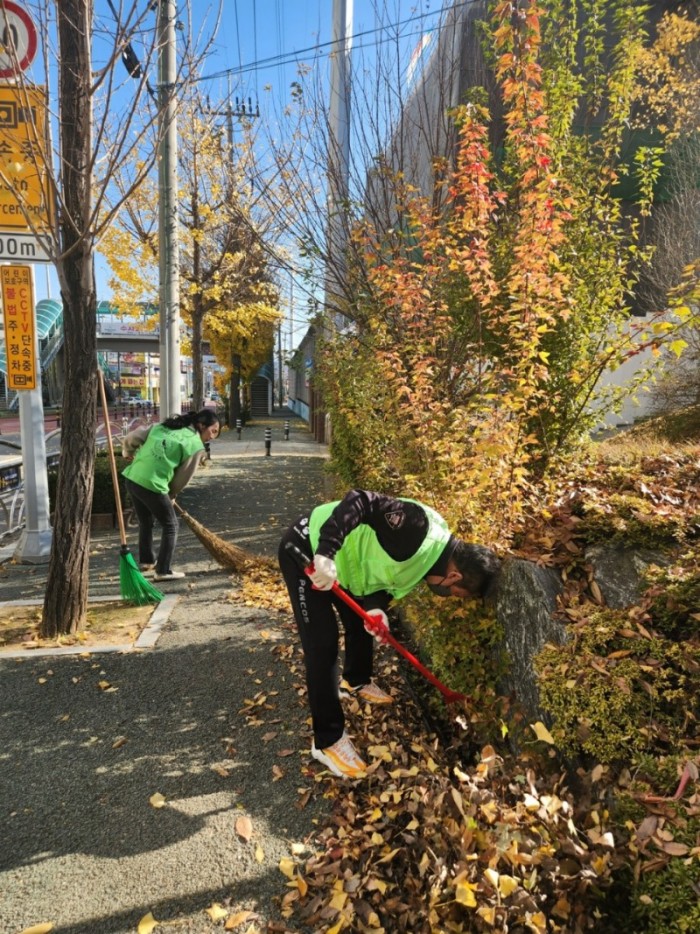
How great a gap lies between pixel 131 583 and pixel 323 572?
2.92m

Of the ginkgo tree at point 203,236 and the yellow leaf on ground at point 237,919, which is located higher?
the ginkgo tree at point 203,236

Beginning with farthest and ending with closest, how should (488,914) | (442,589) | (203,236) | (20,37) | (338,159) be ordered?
(203,236) < (338,159) < (20,37) < (442,589) < (488,914)

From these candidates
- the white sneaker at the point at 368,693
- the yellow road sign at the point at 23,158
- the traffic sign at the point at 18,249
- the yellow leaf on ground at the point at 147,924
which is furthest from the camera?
the traffic sign at the point at 18,249

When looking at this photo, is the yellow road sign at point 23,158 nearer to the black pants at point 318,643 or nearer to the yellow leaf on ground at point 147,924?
the black pants at point 318,643

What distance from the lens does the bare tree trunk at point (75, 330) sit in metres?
3.72

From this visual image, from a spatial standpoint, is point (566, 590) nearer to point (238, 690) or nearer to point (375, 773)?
point (375, 773)

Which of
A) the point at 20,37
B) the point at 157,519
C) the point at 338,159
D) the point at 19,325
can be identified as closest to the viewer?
the point at 20,37

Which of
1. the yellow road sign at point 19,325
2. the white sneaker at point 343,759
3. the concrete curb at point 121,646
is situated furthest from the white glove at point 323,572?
the yellow road sign at point 19,325

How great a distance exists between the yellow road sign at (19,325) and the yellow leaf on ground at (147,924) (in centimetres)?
516

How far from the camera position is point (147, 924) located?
6.48 ft

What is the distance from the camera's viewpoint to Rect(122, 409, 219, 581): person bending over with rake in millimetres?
5031

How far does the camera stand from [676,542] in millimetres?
2596

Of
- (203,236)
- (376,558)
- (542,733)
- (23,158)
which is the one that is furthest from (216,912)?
(203,236)

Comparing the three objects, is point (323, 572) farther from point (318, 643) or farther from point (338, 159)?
point (338, 159)
